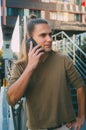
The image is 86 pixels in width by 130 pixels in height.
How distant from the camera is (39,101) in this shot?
2816 millimetres

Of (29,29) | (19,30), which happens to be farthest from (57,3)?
(29,29)

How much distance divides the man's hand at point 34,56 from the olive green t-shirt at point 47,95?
0.13 m

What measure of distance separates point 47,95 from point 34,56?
29cm

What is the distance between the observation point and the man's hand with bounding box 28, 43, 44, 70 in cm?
268

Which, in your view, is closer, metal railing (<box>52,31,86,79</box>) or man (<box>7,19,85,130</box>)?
man (<box>7,19,85,130</box>)

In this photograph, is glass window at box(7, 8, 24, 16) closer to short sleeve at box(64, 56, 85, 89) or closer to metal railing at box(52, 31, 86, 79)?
metal railing at box(52, 31, 86, 79)

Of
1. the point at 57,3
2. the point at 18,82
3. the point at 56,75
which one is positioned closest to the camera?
the point at 18,82

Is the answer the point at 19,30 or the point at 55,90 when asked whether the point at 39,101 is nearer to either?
the point at 55,90

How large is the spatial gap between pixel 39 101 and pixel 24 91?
172 millimetres

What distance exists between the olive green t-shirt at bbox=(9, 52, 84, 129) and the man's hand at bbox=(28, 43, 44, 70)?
13cm

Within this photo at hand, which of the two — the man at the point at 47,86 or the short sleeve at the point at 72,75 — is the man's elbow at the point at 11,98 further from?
the short sleeve at the point at 72,75

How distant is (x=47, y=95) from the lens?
281 cm

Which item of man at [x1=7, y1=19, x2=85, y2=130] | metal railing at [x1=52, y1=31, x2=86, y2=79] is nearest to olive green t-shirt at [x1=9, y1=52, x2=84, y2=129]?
man at [x1=7, y1=19, x2=85, y2=130]

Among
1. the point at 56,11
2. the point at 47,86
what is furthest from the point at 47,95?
the point at 56,11
